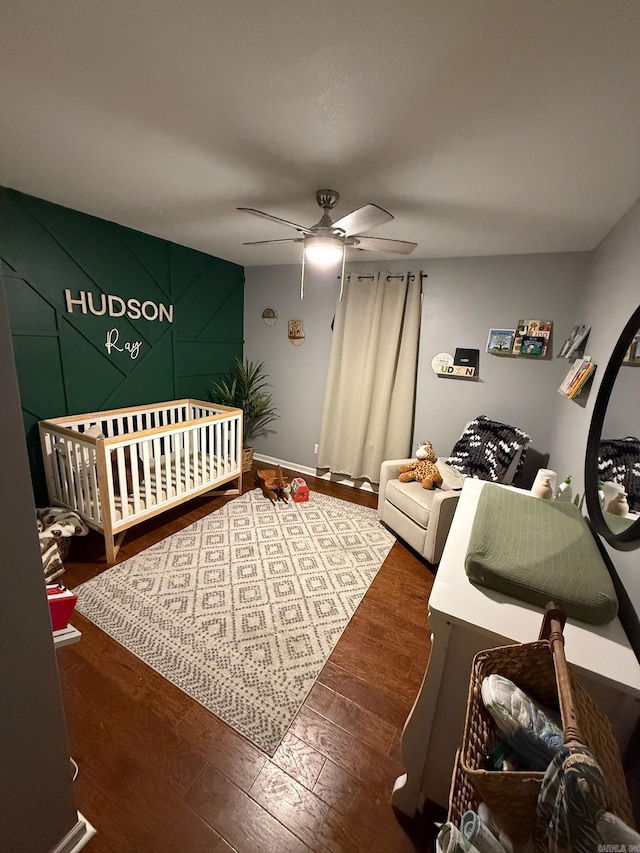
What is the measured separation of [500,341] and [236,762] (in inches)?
121

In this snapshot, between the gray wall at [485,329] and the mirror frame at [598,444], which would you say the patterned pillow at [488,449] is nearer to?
the gray wall at [485,329]

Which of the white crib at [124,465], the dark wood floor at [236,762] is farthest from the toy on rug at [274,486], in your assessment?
the dark wood floor at [236,762]

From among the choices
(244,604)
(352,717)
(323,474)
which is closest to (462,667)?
(352,717)

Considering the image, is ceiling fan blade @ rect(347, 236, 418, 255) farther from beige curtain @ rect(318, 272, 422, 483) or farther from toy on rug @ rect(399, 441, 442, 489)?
toy on rug @ rect(399, 441, 442, 489)

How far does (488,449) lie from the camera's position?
103 inches

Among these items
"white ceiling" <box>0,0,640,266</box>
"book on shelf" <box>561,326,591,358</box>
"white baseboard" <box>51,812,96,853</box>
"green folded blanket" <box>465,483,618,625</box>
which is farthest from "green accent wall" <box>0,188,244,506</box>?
"book on shelf" <box>561,326,591,358</box>

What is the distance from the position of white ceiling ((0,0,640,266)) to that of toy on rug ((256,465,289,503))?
2.25 m

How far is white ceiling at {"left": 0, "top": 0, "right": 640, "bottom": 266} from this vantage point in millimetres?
842

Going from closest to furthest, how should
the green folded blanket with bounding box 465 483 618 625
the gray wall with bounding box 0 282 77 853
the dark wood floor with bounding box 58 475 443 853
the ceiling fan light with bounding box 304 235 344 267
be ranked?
1. the gray wall with bounding box 0 282 77 853
2. the green folded blanket with bounding box 465 483 618 625
3. the dark wood floor with bounding box 58 475 443 853
4. the ceiling fan light with bounding box 304 235 344 267

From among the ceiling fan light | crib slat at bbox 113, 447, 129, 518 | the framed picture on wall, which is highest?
the ceiling fan light

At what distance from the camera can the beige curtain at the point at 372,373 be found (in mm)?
3148

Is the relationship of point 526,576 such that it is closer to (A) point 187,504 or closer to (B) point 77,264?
(A) point 187,504

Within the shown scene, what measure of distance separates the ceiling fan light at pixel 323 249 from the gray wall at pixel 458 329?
1.53 m

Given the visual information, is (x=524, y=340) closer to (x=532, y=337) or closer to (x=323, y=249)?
(x=532, y=337)
